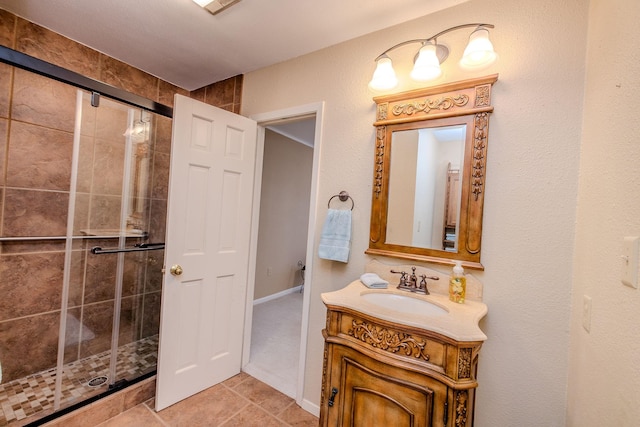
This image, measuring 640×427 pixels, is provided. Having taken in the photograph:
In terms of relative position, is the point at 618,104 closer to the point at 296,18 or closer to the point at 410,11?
the point at 410,11

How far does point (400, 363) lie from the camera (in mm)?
1024

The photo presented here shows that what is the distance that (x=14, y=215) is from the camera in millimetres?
1731

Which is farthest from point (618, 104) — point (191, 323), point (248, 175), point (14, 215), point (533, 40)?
point (14, 215)

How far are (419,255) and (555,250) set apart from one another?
22.6 inches

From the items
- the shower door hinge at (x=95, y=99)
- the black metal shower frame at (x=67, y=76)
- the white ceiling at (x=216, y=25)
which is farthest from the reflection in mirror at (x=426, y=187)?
the shower door hinge at (x=95, y=99)

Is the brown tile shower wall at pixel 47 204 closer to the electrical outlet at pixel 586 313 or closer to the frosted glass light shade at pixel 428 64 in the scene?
the frosted glass light shade at pixel 428 64

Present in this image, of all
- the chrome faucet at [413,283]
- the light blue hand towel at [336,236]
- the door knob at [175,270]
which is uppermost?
the light blue hand towel at [336,236]

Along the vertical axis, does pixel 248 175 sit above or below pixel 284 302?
above

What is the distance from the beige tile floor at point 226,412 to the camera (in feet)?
5.38

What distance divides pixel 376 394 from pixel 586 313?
33.4 inches

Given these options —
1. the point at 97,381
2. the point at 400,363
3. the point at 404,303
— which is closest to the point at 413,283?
the point at 404,303

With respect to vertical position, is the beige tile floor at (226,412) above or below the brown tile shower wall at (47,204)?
below

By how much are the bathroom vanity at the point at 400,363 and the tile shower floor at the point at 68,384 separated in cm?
155

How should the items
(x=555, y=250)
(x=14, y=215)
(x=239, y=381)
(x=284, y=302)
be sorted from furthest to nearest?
1. (x=284, y=302)
2. (x=239, y=381)
3. (x=14, y=215)
4. (x=555, y=250)
